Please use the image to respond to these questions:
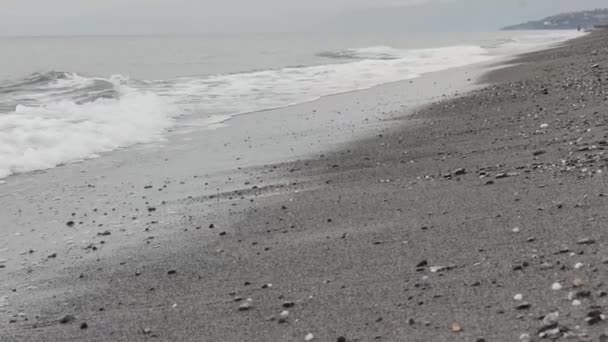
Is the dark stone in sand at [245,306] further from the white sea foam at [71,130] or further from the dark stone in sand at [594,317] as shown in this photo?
the white sea foam at [71,130]

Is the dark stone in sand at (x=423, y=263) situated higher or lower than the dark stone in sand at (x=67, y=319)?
higher

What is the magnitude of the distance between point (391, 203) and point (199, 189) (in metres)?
2.90

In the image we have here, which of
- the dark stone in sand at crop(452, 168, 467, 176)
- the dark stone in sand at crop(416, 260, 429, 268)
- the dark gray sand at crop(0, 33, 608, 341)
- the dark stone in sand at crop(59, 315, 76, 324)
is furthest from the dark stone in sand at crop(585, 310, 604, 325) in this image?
the dark stone in sand at crop(452, 168, 467, 176)

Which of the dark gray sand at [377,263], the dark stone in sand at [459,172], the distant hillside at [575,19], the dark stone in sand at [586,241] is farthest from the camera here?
the distant hillside at [575,19]

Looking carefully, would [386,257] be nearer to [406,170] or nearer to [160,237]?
[160,237]

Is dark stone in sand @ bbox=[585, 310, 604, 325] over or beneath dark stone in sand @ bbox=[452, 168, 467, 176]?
over

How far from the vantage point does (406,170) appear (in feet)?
27.2

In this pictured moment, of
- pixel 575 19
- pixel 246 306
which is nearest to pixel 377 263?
pixel 246 306

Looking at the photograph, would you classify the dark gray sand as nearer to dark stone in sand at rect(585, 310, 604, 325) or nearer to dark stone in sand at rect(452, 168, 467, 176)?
dark stone in sand at rect(585, 310, 604, 325)

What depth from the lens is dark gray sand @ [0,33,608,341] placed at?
12.3 feet

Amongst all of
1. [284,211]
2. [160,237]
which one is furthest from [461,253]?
[160,237]

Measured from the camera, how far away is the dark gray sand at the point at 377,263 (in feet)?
12.3

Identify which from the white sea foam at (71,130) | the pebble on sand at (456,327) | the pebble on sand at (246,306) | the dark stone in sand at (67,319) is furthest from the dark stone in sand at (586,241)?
the white sea foam at (71,130)

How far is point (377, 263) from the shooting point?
193 inches
